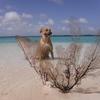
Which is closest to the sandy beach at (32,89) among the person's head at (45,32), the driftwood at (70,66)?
the driftwood at (70,66)

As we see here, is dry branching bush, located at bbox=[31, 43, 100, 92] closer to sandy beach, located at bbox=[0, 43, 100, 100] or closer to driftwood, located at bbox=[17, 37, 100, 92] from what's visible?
driftwood, located at bbox=[17, 37, 100, 92]

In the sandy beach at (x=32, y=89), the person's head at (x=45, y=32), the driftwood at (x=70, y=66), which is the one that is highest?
the person's head at (x=45, y=32)

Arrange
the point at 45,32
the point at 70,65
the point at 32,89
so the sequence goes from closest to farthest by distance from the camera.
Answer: the point at 70,65
the point at 32,89
the point at 45,32

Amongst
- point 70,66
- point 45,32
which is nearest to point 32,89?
point 70,66

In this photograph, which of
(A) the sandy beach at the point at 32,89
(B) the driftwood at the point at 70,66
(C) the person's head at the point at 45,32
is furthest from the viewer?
(C) the person's head at the point at 45,32

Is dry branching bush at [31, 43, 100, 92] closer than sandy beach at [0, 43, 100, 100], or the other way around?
sandy beach at [0, 43, 100, 100]

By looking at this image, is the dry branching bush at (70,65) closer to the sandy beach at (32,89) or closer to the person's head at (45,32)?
the sandy beach at (32,89)

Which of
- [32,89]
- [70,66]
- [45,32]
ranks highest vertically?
[45,32]

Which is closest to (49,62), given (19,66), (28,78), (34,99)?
(34,99)

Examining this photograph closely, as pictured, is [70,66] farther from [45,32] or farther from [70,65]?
[45,32]

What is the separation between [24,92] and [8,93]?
39cm

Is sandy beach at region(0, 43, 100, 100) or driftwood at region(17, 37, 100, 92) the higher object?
driftwood at region(17, 37, 100, 92)

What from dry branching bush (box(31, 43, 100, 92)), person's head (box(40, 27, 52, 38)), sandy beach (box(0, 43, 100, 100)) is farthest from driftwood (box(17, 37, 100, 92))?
person's head (box(40, 27, 52, 38))

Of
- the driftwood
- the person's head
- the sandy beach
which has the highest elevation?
the person's head
